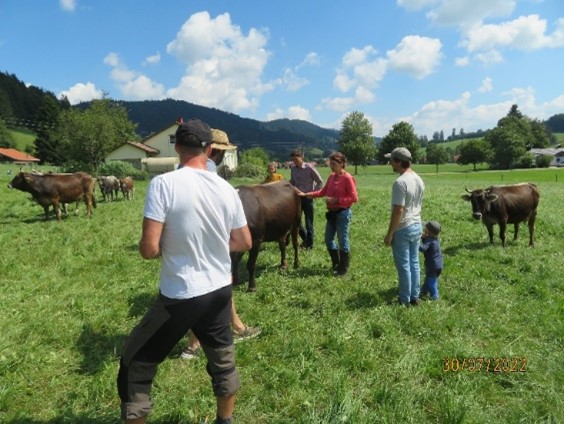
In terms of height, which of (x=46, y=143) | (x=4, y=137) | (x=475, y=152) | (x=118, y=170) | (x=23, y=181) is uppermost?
(x=4, y=137)

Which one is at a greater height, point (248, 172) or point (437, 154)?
point (437, 154)

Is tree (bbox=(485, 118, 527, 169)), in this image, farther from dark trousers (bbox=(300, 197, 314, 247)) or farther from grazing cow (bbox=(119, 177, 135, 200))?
dark trousers (bbox=(300, 197, 314, 247))

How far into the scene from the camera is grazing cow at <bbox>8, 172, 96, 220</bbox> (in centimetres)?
1435

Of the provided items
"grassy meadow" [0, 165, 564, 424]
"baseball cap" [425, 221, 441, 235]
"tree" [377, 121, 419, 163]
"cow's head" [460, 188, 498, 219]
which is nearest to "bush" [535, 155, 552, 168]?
"tree" [377, 121, 419, 163]

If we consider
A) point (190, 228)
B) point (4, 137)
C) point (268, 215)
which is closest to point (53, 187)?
point (268, 215)

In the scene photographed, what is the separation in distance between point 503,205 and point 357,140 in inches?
2519

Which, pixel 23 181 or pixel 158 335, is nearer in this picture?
pixel 158 335

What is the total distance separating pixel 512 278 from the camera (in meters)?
7.33

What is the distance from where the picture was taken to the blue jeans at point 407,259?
5832 millimetres

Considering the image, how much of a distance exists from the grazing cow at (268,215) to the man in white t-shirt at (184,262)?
361cm

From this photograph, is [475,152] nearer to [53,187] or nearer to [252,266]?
[53,187]

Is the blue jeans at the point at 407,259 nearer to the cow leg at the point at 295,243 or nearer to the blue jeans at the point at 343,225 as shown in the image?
the blue jeans at the point at 343,225

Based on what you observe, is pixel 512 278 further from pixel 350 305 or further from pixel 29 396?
pixel 29 396

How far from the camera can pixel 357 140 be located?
7238cm
